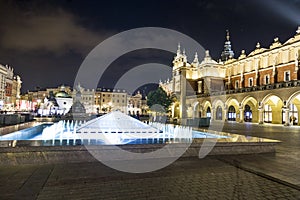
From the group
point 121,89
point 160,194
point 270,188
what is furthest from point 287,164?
point 121,89

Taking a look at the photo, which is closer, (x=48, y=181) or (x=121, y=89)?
(x=48, y=181)

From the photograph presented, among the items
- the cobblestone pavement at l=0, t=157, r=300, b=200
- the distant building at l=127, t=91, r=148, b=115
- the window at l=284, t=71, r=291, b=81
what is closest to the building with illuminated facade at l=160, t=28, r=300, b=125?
the window at l=284, t=71, r=291, b=81

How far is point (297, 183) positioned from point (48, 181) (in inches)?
219

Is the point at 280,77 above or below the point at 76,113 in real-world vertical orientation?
above

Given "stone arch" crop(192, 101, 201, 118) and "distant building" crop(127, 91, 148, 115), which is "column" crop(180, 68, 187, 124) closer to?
"stone arch" crop(192, 101, 201, 118)

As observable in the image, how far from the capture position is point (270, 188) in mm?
4488

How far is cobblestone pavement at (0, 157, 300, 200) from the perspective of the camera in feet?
13.2

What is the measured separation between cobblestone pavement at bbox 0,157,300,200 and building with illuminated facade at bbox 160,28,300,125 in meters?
26.2

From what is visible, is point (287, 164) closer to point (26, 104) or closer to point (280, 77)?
point (280, 77)

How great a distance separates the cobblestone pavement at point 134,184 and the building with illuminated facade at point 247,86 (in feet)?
85.9

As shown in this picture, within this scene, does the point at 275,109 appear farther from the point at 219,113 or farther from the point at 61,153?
the point at 61,153

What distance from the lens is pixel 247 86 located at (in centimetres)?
4534

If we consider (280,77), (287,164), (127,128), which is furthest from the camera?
(280,77)

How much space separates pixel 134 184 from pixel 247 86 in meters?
46.3
